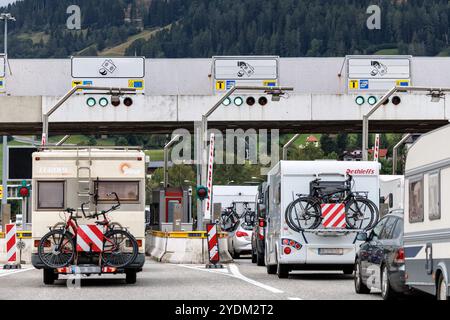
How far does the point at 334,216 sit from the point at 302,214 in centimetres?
68

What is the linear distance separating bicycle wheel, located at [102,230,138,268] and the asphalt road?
44cm

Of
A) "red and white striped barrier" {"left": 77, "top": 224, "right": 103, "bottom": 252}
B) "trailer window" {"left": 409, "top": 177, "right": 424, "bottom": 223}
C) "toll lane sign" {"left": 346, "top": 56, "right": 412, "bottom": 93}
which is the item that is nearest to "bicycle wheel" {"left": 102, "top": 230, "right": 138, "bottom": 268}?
"red and white striped barrier" {"left": 77, "top": 224, "right": 103, "bottom": 252}

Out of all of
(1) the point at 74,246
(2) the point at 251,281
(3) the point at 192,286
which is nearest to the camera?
(3) the point at 192,286

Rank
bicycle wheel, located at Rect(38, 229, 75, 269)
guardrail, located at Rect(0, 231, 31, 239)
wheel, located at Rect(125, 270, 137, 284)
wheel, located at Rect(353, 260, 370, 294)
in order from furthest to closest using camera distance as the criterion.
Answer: guardrail, located at Rect(0, 231, 31, 239)
wheel, located at Rect(125, 270, 137, 284)
bicycle wheel, located at Rect(38, 229, 75, 269)
wheel, located at Rect(353, 260, 370, 294)

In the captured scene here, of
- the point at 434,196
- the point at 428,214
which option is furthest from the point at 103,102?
the point at 434,196

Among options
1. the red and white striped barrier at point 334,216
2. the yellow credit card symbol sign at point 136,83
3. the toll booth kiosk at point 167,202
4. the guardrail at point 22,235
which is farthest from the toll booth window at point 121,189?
the toll booth kiosk at point 167,202

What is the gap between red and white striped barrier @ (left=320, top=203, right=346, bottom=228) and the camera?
87.1 ft

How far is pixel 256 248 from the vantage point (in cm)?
3662

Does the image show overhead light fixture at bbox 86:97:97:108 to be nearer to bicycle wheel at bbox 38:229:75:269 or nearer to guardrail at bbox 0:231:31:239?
guardrail at bbox 0:231:31:239

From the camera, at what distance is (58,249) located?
2345 cm

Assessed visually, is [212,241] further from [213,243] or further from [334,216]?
[334,216]

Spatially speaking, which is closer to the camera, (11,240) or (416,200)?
(416,200)

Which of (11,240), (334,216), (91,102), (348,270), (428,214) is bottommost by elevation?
(348,270)
